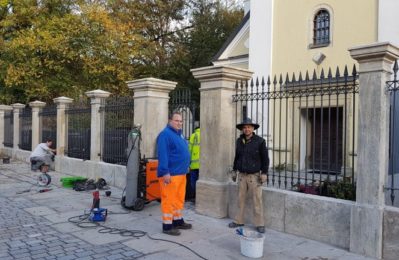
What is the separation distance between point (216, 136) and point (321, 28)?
8.69 metres

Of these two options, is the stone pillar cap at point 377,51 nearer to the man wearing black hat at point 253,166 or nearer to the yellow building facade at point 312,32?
the man wearing black hat at point 253,166

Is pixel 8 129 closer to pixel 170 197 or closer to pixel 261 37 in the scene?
pixel 261 37

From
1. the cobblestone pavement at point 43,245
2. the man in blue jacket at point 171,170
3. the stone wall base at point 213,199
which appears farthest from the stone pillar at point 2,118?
the man in blue jacket at point 171,170

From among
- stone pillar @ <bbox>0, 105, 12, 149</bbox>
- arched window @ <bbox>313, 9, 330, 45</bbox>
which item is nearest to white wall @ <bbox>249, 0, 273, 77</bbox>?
arched window @ <bbox>313, 9, 330, 45</bbox>

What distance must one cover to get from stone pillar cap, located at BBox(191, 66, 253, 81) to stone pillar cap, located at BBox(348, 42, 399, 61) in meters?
2.42

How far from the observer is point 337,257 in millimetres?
5195

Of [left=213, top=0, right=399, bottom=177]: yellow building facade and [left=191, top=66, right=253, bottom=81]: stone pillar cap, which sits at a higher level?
[left=213, top=0, right=399, bottom=177]: yellow building facade

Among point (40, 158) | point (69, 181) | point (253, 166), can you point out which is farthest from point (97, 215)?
point (40, 158)

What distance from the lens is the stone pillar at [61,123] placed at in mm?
13711

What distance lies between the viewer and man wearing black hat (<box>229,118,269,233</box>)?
246 inches

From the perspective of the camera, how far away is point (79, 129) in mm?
13008

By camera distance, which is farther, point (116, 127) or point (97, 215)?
point (116, 127)

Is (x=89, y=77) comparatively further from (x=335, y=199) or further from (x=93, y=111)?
(x=335, y=199)

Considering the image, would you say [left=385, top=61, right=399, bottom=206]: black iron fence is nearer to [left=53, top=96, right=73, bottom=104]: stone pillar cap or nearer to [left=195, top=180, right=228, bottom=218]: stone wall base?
[left=195, top=180, right=228, bottom=218]: stone wall base
